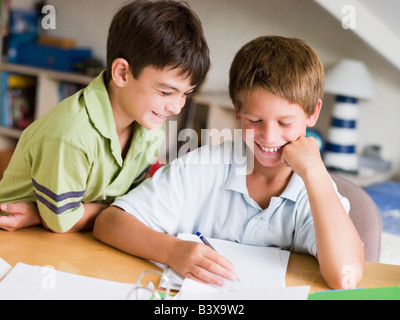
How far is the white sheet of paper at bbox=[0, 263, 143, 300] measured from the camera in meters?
0.71

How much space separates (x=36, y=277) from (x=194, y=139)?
2127mm

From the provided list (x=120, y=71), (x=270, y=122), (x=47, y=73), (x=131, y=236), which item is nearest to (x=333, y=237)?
(x=270, y=122)

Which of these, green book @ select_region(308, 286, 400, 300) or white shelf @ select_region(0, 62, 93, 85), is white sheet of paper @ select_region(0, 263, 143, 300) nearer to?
green book @ select_region(308, 286, 400, 300)

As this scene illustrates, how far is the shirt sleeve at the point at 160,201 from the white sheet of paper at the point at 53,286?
204 millimetres

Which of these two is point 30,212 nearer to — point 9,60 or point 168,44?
point 168,44

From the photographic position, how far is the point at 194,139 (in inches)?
112

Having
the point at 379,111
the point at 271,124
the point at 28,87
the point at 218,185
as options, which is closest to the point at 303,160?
the point at 271,124

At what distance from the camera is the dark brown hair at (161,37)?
103 cm

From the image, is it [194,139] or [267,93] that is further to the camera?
[194,139]

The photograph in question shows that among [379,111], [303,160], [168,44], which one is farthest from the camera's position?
[379,111]

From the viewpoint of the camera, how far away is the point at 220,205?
3.36 ft

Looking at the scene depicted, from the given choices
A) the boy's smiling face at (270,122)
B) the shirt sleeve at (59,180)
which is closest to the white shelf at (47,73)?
the shirt sleeve at (59,180)

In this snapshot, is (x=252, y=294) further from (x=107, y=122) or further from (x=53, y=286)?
(x=107, y=122)

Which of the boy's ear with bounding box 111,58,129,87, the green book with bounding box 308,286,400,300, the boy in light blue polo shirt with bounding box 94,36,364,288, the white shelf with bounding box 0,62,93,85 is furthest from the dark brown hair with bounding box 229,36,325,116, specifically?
the white shelf with bounding box 0,62,93,85
